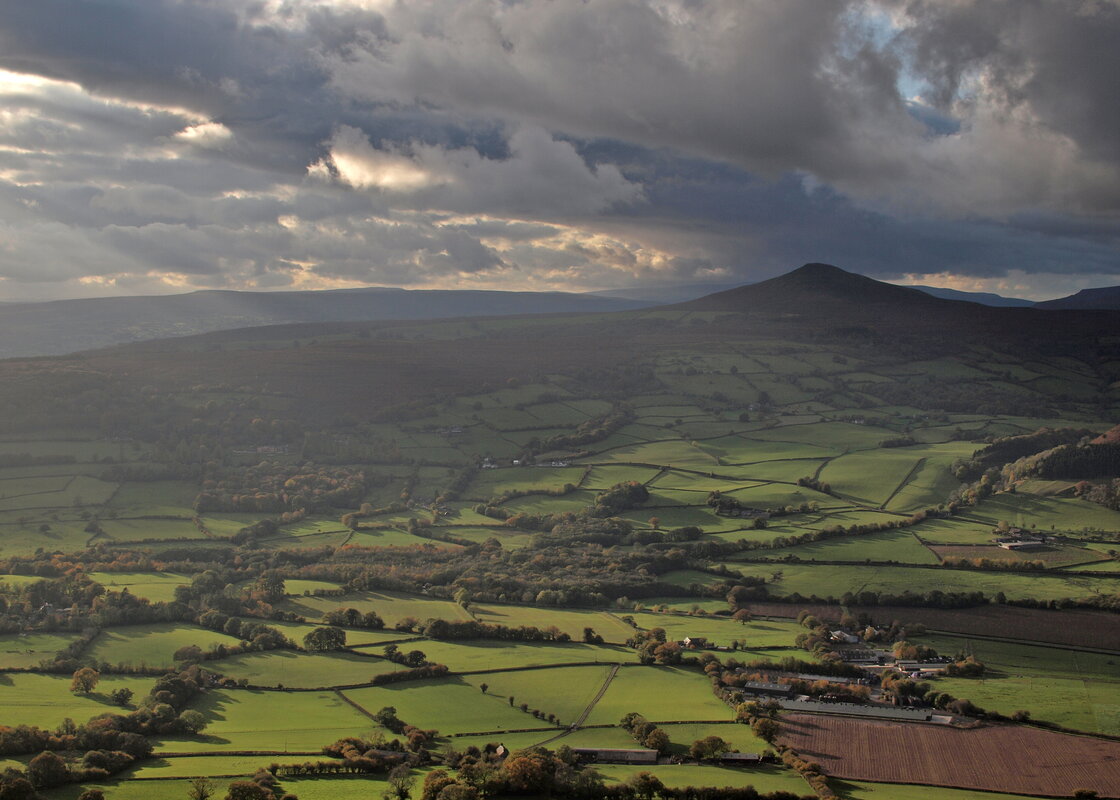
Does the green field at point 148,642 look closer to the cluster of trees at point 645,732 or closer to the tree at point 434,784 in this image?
the tree at point 434,784

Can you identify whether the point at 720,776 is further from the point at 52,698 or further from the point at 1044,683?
the point at 52,698

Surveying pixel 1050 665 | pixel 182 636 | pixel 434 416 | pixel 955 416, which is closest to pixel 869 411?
pixel 955 416

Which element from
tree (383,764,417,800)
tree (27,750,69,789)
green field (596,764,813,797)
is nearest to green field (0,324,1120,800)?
green field (596,764,813,797)

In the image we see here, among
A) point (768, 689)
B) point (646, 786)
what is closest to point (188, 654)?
point (646, 786)

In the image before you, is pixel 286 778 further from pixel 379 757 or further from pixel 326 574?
pixel 326 574

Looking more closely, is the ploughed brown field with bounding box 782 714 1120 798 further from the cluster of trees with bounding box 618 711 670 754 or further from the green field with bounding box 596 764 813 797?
the cluster of trees with bounding box 618 711 670 754

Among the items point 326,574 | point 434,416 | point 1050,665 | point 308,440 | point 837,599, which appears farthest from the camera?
point 434,416
